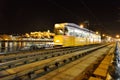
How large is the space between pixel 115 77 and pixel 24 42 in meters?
19.8

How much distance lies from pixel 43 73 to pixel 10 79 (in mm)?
2719

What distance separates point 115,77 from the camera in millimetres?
4539

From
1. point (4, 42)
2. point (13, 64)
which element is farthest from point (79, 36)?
point (13, 64)

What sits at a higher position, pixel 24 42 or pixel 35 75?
pixel 24 42

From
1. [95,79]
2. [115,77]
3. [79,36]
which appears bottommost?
[95,79]

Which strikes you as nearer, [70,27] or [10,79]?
[10,79]

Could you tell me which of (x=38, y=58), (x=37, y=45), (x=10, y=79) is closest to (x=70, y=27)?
(x=37, y=45)

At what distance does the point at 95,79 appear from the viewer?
797cm

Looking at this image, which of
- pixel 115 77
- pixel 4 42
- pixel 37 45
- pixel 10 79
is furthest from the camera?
pixel 37 45

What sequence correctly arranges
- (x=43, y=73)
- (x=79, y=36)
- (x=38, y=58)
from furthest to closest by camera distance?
(x=79, y=36) → (x=38, y=58) → (x=43, y=73)

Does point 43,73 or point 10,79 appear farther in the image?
point 43,73

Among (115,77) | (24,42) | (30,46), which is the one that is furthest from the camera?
(30,46)

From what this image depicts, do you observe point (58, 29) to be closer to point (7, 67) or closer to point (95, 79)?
point (7, 67)

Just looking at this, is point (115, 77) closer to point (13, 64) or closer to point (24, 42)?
point (13, 64)
